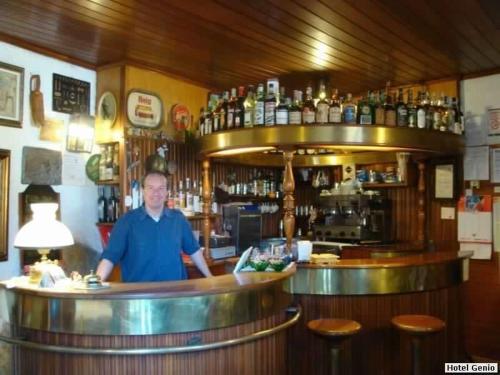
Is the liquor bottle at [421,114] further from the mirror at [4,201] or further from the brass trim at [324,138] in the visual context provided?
the mirror at [4,201]

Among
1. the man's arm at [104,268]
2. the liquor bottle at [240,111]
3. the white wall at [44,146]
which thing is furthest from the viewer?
the liquor bottle at [240,111]

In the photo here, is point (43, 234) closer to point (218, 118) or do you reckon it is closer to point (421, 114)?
point (218, 118)

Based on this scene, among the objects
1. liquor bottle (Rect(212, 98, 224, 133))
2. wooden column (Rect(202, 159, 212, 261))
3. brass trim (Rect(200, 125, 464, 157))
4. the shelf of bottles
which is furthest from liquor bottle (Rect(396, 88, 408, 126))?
wooden column (Rect(202, 159, 212, 261))

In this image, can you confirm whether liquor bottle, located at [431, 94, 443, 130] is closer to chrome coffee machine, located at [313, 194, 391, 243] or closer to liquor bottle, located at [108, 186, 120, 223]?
chrome coffee machine, located at [313, 194, 391, 243]

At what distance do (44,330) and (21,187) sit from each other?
1886mm

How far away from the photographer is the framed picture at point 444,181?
15.8 ft

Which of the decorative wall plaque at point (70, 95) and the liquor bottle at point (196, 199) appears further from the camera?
the liquor bottle at point (196, 199)

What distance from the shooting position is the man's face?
2.90 m

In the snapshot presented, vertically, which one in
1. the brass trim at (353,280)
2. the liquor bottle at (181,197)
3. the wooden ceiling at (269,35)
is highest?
the wooden ceiling at (269,35)

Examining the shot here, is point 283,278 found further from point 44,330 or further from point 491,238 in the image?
point 491,238

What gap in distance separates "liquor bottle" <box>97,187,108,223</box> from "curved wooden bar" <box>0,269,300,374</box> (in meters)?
1.94

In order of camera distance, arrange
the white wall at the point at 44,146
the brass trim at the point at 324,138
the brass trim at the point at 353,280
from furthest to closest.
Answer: the white wall at the point at 44,146 → the brass trim at the point at 324,138 → the brass trim at the point at 353,280

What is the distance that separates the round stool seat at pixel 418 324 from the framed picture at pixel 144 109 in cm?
277

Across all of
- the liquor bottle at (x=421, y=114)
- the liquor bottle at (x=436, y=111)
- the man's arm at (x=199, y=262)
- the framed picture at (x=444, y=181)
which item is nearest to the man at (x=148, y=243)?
the man's arm at (x=199, y=262)
